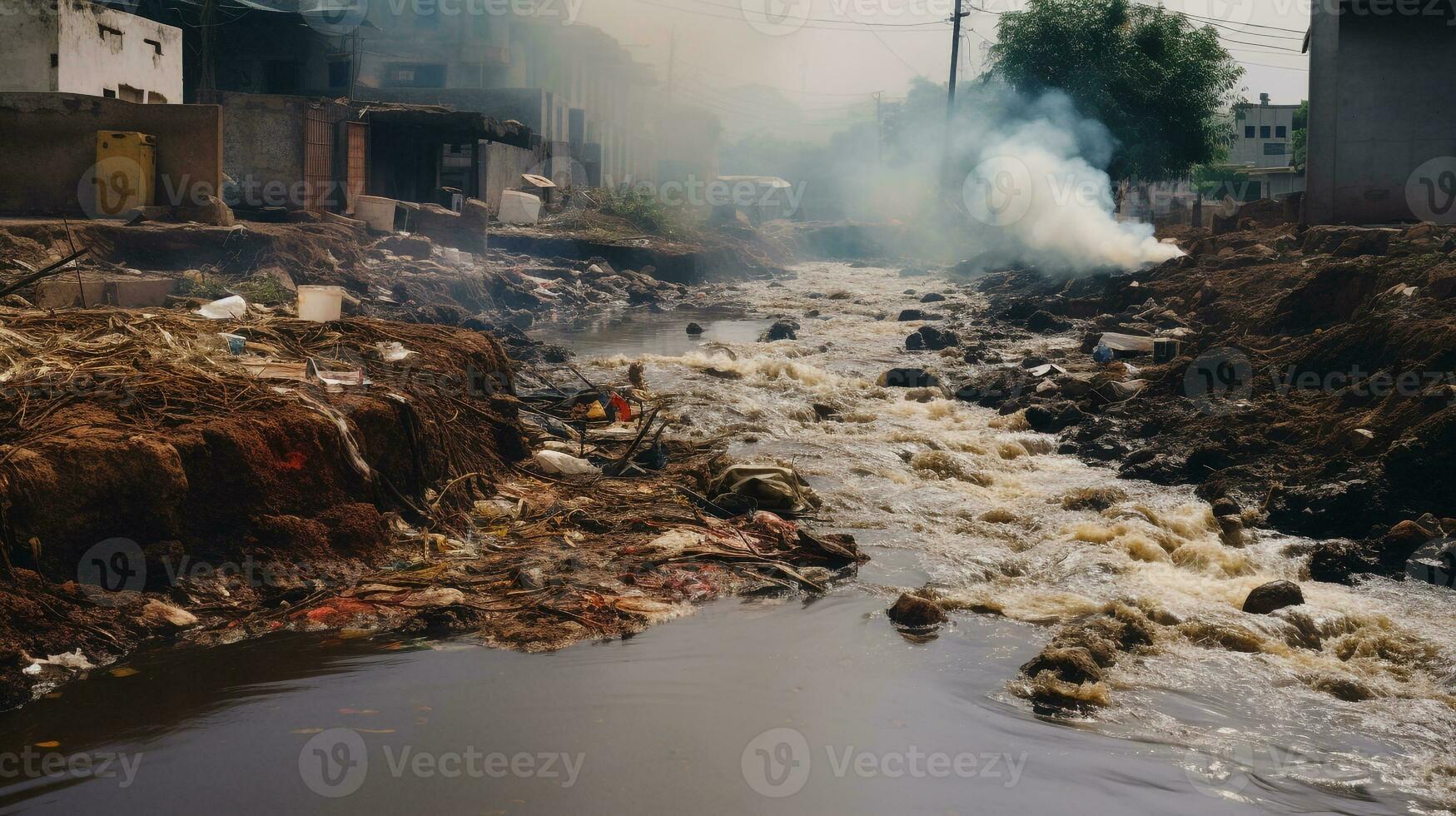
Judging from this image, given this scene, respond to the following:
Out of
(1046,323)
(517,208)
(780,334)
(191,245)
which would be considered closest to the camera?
(191,245)

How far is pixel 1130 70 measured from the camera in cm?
2928

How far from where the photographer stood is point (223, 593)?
5.10 metres

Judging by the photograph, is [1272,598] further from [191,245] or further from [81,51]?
[81,51]

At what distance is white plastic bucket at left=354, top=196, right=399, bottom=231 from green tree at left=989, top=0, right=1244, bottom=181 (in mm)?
18938

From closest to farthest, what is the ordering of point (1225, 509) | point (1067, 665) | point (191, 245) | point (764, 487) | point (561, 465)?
point (1067, 665), point (764, 487), point (1225, 509), point (561, 465), point (191, 245)

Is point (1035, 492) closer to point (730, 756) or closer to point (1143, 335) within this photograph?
point (730, 756)

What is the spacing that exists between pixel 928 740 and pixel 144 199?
1347cm

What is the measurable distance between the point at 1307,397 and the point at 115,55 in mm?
18413

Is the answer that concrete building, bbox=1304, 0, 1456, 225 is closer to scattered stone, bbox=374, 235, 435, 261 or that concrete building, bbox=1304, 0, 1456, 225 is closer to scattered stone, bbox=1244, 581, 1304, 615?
scattered stone, bbox=1244, 581, 1304, 615

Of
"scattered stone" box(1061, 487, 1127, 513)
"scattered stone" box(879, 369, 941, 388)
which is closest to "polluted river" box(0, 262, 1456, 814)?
"scattered stone" box(1061, 487, 1127, 513)

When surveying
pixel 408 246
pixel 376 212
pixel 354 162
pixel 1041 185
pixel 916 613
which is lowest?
pixel 916 613

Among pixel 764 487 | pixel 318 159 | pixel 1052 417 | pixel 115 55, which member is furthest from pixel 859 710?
pixel 318 159

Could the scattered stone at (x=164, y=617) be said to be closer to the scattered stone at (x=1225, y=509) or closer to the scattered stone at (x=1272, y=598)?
the scattered stone at (x=1272, y=598)

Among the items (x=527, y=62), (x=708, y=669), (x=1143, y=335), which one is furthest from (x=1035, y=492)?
(x=527, y=62)
